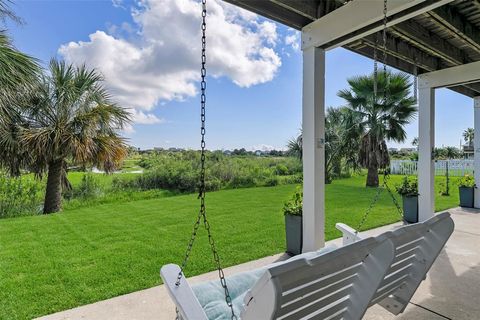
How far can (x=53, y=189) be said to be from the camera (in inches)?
240

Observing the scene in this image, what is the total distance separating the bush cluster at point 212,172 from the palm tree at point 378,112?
10.4ft

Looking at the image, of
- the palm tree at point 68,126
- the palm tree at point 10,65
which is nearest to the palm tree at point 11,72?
the palm tree at point 10,65

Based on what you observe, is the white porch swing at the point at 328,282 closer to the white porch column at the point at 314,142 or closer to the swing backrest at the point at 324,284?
the swing backrest at the point at 324,284

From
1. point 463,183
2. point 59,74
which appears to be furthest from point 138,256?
point 463,183

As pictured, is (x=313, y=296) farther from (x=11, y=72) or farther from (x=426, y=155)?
(x=11, y=72)

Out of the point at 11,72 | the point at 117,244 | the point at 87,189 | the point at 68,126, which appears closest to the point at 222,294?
the point at 117,244

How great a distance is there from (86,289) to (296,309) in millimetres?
2250

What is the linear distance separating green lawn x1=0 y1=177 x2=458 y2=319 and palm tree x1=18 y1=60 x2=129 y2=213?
1.11m

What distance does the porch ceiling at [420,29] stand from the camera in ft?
9.20

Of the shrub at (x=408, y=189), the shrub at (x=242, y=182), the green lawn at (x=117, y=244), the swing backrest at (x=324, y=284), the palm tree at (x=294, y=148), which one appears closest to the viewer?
the swing backrest at (x=324, y=284)

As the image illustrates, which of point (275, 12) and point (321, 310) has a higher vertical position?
point (275, 12)

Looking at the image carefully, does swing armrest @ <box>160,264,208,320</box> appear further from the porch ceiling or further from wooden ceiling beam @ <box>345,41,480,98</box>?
wooden ceiling beam @ <box>345,41,480,98</box>

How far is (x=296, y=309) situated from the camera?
41.8 inches

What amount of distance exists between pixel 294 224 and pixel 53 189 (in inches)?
218
